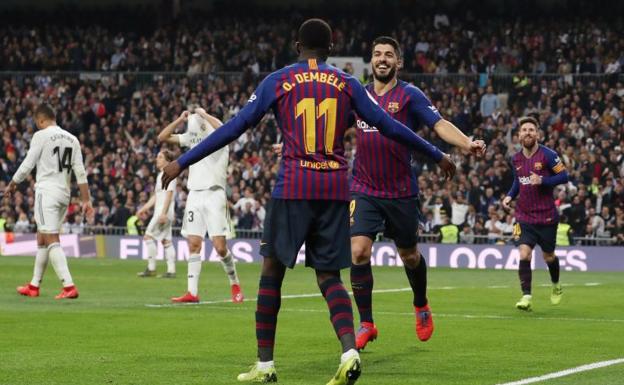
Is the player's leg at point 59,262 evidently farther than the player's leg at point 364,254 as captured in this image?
Yes

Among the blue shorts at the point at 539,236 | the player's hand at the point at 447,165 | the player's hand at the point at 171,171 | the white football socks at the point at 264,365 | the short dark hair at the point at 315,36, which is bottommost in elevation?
the white football socks at the point at 264,365

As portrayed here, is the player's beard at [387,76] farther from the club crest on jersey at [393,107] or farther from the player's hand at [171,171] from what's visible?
the player's hand at [171,171]

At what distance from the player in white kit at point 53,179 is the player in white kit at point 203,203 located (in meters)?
1.23

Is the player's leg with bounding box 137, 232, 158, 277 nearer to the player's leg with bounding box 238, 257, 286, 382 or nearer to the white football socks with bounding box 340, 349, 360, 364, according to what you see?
the player's leg with bounding box 238, 257, 286, 382

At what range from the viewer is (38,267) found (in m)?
16.7

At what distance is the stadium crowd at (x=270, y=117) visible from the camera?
31609 mm

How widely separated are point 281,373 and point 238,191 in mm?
26376

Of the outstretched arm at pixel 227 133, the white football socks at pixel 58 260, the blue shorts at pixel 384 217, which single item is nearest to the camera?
the outstretched arm at pixel 227 133

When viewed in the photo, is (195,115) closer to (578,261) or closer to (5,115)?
(578,261)

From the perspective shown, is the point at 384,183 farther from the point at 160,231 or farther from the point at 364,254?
the point at 160,231

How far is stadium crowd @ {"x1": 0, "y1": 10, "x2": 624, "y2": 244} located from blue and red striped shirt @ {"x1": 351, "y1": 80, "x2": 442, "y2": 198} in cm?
1897

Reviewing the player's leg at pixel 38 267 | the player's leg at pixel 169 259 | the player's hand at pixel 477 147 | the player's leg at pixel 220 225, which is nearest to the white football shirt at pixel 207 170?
the player's leg at pixel 220 225

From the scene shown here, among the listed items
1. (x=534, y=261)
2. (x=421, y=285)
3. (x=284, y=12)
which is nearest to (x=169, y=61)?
(x=284, y=12)

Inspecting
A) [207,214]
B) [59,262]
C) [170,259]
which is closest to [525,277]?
[207,214]
